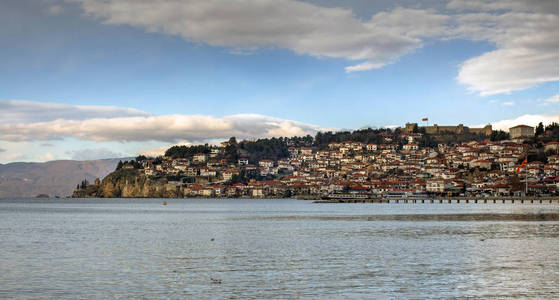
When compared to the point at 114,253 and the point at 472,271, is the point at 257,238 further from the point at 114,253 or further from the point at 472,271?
the point at 472,271

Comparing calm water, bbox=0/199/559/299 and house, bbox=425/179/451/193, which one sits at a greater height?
house, bbox=425/179/451/193

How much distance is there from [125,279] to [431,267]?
48.7 ft

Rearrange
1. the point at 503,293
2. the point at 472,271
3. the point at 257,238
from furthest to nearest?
1. the point at 257,238
2. the point at 472,271
3. the point at 503,293

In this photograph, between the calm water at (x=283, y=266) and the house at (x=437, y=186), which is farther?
the house at (x=437, y=186)

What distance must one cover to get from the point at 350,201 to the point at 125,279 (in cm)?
13854

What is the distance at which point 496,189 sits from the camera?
576 feet

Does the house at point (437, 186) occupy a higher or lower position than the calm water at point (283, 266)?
higher

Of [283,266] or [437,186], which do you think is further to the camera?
[437,186]

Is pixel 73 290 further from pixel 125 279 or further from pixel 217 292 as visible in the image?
pixel 217 292

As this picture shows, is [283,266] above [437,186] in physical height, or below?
below

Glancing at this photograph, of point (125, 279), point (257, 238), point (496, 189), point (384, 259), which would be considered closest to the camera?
point (125, 279)

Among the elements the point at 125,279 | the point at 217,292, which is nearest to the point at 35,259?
the point at 125,279

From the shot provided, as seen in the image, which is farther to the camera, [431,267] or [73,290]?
[431,267]

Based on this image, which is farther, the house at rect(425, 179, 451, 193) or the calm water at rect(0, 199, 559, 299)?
the house at rect(425, 179, 451, 193)
